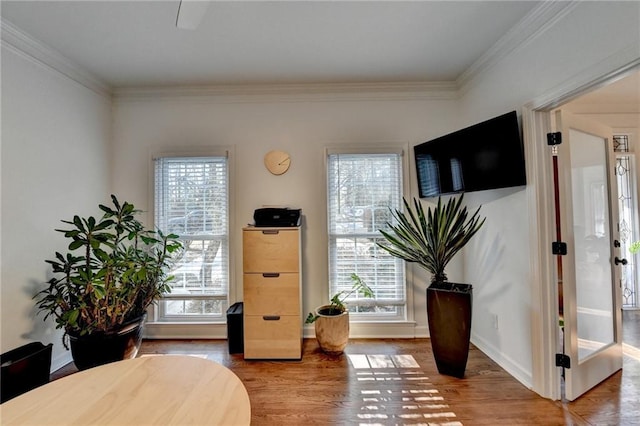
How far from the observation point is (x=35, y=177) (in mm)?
2148

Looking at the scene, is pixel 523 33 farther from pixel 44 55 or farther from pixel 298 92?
pixel 44 55

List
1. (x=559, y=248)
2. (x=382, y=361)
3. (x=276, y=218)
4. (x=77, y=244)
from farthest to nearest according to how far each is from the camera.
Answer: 1. (x=276, y=218)
2. (x=382, y=361)
3. (x=77, y=244)
4. (x=559, y=248)

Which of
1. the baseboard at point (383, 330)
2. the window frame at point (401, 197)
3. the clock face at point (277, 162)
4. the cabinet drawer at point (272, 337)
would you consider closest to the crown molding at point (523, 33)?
the window frame at point (401, 197)

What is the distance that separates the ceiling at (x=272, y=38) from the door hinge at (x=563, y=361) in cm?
236

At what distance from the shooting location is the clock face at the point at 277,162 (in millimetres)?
2883

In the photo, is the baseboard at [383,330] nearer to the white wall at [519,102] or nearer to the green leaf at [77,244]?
the white wall at [519,102]

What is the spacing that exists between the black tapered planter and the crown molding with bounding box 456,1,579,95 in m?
1.86

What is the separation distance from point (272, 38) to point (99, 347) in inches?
106

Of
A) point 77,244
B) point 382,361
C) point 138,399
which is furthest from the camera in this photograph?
point 382,361

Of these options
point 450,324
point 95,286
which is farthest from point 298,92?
point 450,324

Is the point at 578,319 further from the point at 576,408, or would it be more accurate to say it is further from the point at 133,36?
the point at 133,36

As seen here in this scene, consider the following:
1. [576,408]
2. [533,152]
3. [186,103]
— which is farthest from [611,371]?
[186,103]

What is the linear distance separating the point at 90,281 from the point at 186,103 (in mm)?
1927

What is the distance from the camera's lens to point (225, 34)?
208cm
